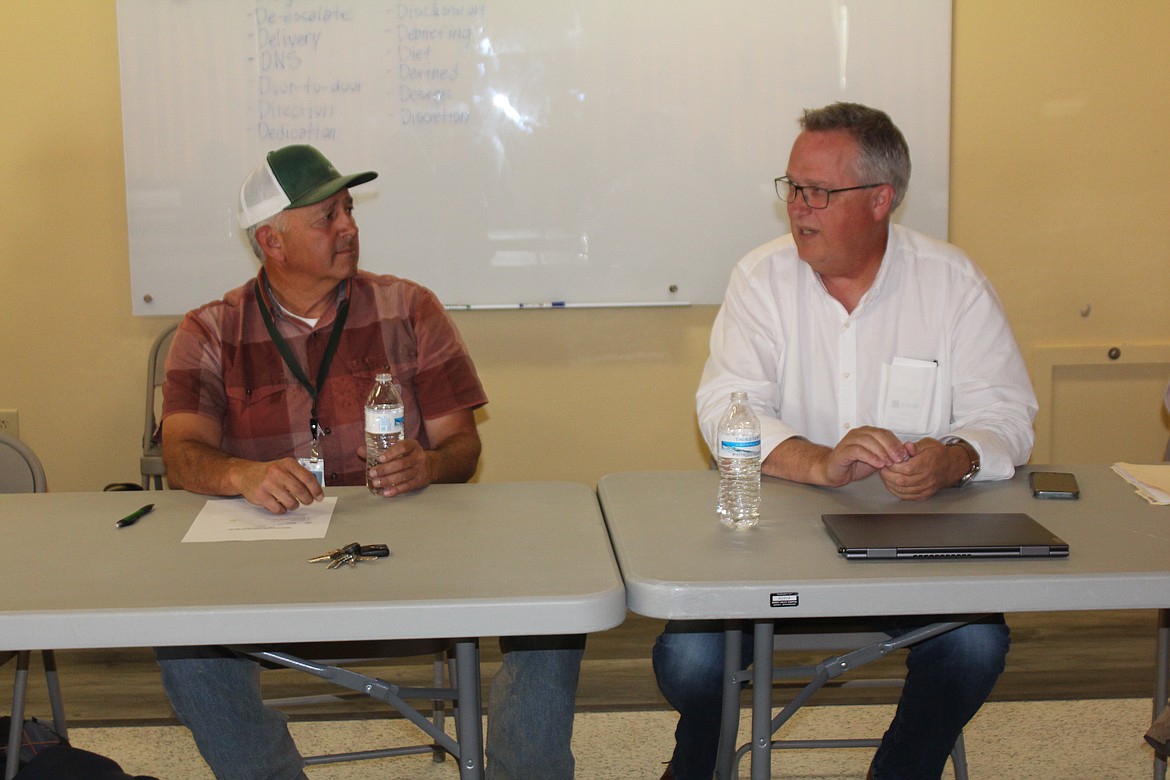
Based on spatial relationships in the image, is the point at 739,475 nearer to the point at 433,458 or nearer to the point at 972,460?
the point at 972,460

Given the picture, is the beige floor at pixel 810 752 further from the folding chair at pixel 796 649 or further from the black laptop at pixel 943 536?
the black laptop at pixel 943 536

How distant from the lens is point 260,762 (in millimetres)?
Result: 1924

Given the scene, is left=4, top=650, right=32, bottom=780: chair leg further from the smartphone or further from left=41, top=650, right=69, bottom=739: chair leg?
the smartphone

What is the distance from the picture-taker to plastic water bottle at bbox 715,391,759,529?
70.3 inches

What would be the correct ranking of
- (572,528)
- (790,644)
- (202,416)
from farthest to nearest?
(202,416) → (790,644) → (572,528)

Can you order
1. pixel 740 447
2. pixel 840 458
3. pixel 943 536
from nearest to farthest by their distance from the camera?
pixel 943 536
pixel 740 447
pixel 840 458

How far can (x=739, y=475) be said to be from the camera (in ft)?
6.05

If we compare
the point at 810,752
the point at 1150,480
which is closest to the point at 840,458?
the point at 1150,480

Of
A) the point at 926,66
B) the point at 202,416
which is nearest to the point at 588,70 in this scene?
the point at 926,66

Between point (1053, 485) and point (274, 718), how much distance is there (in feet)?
4.82

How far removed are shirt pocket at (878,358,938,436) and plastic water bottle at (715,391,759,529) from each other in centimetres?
58

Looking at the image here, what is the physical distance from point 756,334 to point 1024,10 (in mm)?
2290

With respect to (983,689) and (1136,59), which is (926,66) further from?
(983,689)

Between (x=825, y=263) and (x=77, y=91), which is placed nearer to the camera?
(x=825, y=263)
